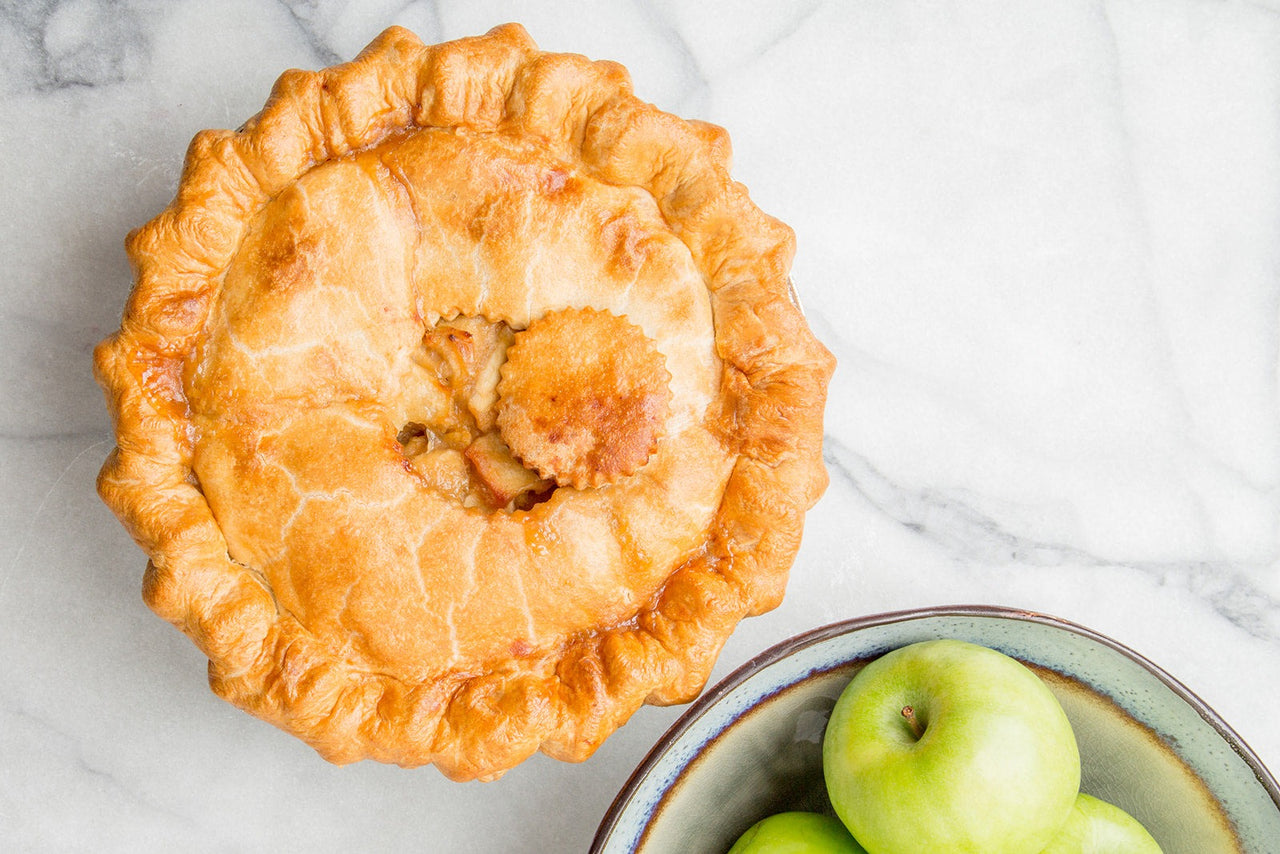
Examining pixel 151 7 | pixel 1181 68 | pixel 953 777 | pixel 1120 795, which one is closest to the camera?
pixel 953 777

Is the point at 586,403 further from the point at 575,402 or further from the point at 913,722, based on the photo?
the point at 913,722

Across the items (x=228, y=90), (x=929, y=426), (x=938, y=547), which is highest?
(x=228, y=90)

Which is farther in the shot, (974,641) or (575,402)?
(974,641)

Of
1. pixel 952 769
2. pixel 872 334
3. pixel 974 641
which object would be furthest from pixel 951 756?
pixel 872 334

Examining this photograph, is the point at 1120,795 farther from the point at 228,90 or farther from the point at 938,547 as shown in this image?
the point at 228,90

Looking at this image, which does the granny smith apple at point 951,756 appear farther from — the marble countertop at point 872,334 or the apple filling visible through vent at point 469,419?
the apple filling visible through vent at point 469,419

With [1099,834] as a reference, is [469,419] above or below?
above

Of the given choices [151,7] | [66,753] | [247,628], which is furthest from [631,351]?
[66,753]
